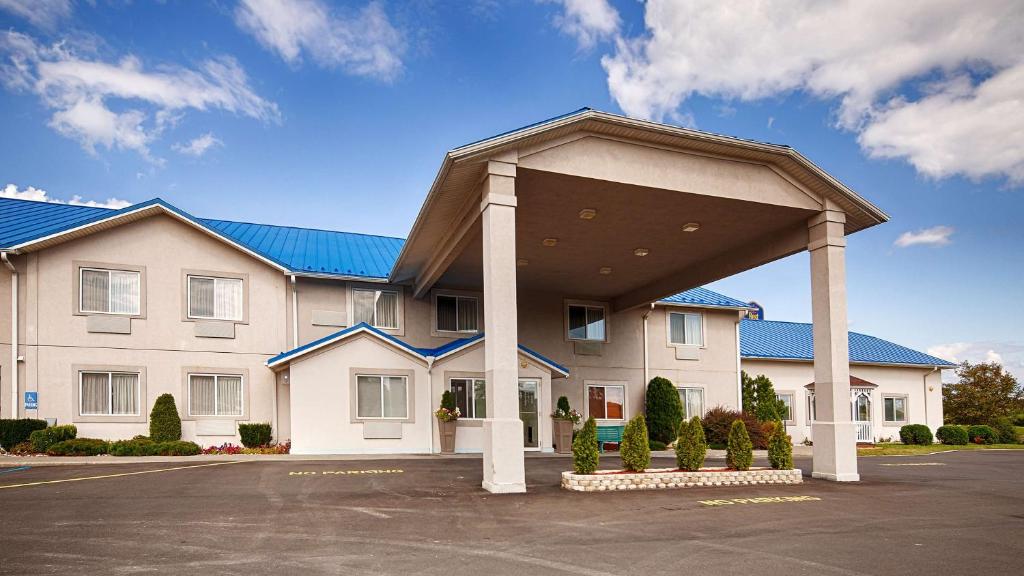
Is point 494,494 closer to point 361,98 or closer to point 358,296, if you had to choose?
point 358,296

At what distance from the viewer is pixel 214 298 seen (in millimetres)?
20000

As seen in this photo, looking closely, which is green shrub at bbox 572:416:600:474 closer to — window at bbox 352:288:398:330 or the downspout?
window at bbox 352:288:398:330

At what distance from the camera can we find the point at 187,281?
19.7 metres

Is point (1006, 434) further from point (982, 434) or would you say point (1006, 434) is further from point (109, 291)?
point (109, 291)

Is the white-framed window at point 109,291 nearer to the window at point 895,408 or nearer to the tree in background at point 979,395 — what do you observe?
the window at point 895,408

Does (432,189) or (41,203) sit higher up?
(41,203)

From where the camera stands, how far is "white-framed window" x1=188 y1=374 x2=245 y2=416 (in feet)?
63.6

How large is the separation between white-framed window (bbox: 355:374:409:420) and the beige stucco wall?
614 inches

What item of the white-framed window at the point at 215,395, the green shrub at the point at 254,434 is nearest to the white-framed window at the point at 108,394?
the white-framed window at the point at 215,395

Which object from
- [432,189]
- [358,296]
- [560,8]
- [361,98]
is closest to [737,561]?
[432,189]

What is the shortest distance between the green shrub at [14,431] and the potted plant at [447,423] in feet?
32.3

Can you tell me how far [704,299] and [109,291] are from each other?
1934 cm

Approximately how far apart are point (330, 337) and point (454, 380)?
392 cm

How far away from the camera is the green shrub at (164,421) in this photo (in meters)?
18.3
